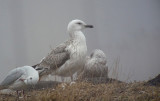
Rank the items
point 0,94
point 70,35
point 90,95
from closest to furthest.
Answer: point 90,95
point 0,94
point 70,35

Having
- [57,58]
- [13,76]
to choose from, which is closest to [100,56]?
[57,58]

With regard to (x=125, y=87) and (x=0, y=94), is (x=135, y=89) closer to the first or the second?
(x=125, y=87)

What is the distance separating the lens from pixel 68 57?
16.1ft

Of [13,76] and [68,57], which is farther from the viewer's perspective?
[68,57]

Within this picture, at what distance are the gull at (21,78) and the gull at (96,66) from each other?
6.20ft

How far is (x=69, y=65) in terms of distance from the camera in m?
4.86

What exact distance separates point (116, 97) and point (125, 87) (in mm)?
650

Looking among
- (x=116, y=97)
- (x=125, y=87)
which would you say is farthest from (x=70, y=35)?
(x=116, y=97)

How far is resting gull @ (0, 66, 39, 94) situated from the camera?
3.52 meters

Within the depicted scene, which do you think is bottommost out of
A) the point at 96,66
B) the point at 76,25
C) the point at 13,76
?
the point at 96,66

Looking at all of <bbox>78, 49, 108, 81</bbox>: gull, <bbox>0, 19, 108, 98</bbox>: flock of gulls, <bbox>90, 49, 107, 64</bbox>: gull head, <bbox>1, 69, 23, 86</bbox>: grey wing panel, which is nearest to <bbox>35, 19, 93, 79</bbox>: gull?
<bbox>0, 19, 108, 98</bbox>: flock of gulls

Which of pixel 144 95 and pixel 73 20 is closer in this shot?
pixel 144 95

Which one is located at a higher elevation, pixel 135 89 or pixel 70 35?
pixel 70 35

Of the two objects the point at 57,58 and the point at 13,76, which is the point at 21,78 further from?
the point at 57,58
